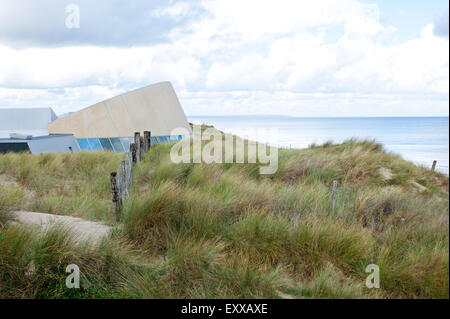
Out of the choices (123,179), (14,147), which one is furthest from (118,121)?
(123,179)

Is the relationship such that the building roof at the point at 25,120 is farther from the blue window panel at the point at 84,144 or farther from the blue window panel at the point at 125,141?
the blue window panel at the point at 125,141

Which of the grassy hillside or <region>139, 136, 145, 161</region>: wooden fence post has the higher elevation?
<region>139, 136, 145, 161</region>: wooden fence post

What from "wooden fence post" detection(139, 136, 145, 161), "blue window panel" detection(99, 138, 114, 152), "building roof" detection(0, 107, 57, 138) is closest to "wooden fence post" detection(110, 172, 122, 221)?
→ "wooden fence post" detection(139, 136, 145, 161)

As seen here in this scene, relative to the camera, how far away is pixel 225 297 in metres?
4.04

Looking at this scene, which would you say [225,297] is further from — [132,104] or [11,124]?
[11,124]

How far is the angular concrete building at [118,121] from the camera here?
84.4 feet

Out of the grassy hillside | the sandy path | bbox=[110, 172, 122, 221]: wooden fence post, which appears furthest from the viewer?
bbox=[110, 172, 122, 221]: wooden fence post

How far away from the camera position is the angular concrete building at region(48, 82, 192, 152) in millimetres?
25734

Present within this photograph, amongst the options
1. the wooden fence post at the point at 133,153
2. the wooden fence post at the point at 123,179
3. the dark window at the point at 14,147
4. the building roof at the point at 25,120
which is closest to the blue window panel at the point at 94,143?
the dark window at the point at 14,147

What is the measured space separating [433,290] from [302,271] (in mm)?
1535

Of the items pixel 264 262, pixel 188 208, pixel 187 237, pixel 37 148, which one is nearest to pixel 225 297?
pixel 264 262

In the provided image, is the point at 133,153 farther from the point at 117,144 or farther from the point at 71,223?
the point at 117,144

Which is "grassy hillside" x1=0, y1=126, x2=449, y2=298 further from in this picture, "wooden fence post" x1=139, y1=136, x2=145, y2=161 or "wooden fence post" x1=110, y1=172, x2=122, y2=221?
"wooden fence post" x1=139, y1=136, x2=145, y2=161
